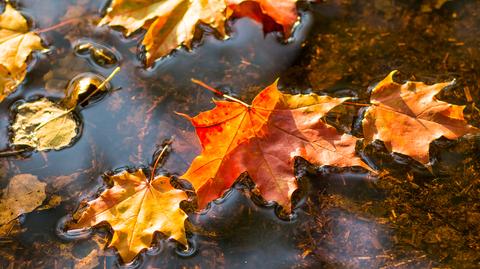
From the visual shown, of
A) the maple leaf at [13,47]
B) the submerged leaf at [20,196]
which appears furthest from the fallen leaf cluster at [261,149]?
the maple leaf at [13,47]

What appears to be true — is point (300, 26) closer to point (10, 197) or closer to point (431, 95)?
point (431, 95)

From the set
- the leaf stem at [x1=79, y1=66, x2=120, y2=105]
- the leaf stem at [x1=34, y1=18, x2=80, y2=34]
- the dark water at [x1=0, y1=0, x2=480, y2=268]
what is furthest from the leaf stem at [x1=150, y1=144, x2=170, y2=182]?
the leaf stem at [x1=34, y1=18, x2=80, y2=34]

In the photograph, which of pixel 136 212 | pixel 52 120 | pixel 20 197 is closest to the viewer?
pixel 136 212

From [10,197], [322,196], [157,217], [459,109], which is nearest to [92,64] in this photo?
[10,197]

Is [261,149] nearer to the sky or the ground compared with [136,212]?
nearer to the sky

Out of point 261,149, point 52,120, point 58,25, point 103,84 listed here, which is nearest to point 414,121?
point 261,149

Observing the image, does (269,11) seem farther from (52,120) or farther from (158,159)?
(52,120)

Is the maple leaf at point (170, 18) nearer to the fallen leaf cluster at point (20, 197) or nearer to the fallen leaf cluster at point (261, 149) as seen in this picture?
the fallen leaf cluster at point (261, 149)

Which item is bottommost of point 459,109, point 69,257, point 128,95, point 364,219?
point 69,257

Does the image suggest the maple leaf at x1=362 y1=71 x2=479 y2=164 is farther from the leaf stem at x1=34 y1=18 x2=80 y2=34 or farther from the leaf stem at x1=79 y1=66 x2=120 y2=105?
the leaf stem at x1=34 y1=18 x2=80 y2=34
